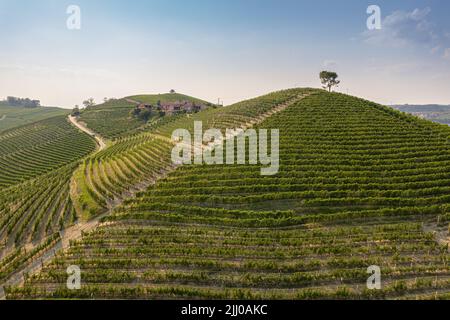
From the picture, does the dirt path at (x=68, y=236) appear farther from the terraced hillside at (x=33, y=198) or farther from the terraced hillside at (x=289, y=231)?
the terraced hillside at (x=289, y=231)

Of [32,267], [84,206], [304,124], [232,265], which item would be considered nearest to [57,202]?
[84,206]

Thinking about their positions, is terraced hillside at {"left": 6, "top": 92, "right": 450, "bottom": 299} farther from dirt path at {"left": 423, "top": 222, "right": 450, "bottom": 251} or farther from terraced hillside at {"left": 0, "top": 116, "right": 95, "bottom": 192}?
terraced hillside at {"left": 0, "top": 116, "right": 95, "bottom": 192}

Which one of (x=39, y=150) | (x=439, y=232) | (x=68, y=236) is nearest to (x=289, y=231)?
(x=439, y=232)

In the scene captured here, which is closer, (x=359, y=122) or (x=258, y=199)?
(x=258, y=199)

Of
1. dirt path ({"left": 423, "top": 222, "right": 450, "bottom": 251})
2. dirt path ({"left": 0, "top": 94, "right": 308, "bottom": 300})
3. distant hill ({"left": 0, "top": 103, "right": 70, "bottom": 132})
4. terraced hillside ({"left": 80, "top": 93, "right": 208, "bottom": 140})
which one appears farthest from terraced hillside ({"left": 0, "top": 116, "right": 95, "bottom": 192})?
dirt path ({"left": 423, "top": 222, "right": 450, "bottom": 251})

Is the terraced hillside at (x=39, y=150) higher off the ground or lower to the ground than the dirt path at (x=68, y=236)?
higher

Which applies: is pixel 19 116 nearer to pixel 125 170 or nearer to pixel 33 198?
pixel 33 198

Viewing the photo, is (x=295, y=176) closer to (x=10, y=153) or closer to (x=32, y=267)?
(x=32, y=267)

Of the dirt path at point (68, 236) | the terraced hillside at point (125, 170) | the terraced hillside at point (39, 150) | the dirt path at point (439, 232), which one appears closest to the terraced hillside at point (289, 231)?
the dirt path at point (439, 232)
